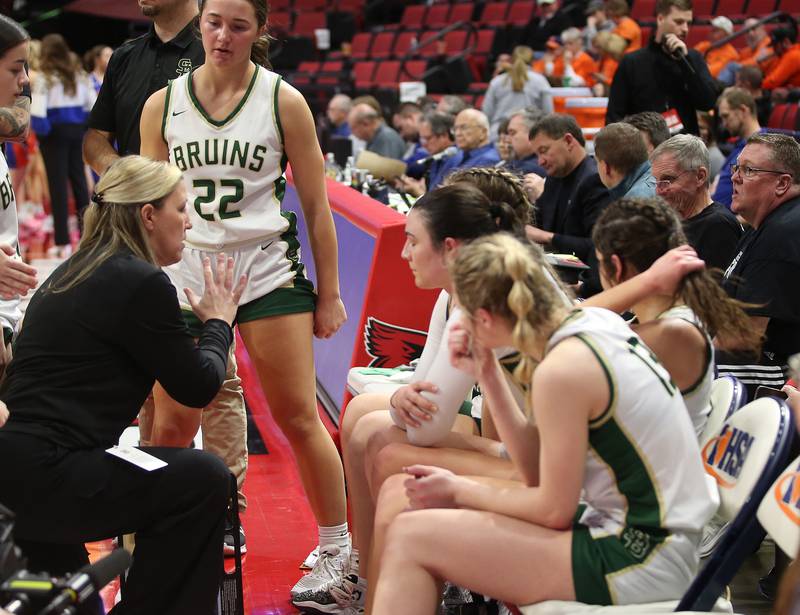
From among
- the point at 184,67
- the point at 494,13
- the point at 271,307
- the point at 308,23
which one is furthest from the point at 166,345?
the point at 308,23

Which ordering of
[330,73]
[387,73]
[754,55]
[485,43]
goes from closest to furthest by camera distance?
1. [754,55]
2. [485,43]
3. [387,73]
4. [330,73]

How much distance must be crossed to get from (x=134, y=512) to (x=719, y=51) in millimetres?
10504

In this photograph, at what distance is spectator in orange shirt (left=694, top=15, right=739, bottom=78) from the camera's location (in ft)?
37.7

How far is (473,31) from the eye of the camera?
16.7 m

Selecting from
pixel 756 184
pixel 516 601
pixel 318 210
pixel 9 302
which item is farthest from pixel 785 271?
pixel 9 302

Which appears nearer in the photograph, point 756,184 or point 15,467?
point 15,467

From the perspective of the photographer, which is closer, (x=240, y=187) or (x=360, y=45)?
(x=240, y=187)

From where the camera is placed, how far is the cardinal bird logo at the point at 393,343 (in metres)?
4.11

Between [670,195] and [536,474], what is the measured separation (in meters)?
2.12

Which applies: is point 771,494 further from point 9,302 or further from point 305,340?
point 9,302

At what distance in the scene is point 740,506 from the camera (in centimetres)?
229

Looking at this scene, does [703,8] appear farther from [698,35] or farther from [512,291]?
[512,291]

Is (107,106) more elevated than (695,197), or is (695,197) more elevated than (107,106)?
(107,106)

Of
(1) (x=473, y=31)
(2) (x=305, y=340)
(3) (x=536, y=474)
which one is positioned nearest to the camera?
(3) (x=536, y=474)
